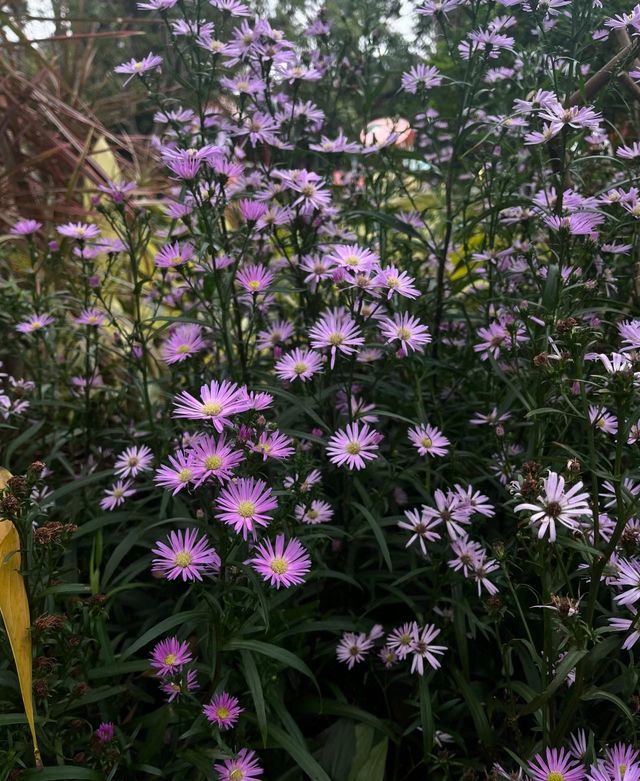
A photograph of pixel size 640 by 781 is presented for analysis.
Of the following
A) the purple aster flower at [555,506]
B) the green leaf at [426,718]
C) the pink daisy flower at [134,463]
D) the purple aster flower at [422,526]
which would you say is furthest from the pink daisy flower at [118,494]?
the purple aster flower at [555,506]

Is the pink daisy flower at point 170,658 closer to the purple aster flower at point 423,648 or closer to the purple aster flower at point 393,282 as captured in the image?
the purple aster flower at point 423,648

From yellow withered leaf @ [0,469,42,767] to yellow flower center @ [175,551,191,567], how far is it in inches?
9.9

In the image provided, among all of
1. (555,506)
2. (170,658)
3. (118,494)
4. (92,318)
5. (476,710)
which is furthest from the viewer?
(92,318)

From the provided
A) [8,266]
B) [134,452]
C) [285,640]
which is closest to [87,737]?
[285,640]

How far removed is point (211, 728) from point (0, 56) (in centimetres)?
338

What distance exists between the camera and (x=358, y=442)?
1.40m

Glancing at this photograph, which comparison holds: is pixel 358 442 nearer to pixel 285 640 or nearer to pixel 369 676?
pixel 285 640

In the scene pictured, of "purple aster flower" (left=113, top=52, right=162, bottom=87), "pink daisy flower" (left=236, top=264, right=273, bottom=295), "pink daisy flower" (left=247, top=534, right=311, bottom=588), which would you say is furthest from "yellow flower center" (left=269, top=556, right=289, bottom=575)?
"purple aster flower" (left=113, top=52, right=162, bottom=87)

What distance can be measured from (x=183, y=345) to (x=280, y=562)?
2.21 feet

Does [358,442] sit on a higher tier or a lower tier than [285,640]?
higher

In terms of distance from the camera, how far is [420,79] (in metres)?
1.90

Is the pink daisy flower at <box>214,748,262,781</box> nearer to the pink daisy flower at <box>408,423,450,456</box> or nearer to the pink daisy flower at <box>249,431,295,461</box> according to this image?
the pink daisy flower at <box>249,431,295,461</box>

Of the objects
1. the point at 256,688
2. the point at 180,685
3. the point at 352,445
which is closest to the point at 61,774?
the point at 180,685

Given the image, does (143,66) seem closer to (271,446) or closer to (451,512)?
(271,446)
